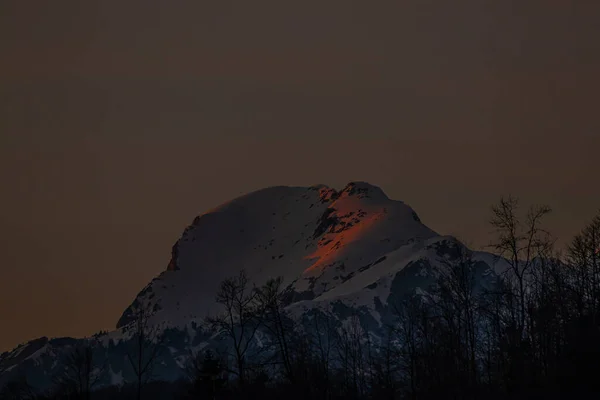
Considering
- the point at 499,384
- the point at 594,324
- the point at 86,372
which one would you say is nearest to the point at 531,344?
the point at 499,384

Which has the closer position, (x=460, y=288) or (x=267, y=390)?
(x=460, y=288)

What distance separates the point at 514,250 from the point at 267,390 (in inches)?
899

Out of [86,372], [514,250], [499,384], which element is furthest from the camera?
[86,372]

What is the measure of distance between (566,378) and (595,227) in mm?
21424

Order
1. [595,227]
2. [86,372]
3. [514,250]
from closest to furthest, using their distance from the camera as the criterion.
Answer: [514,250], [595,227], [86,372]

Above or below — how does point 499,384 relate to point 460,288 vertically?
below

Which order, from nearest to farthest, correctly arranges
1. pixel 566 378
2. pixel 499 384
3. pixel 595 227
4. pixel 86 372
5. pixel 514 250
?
pixel 566 378 → pixel 514 250 → pixel 499 384 → pixel 595 227 → pixel 86 372

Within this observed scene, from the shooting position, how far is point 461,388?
249 ft

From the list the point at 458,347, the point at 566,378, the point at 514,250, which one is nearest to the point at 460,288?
the point at 458,347

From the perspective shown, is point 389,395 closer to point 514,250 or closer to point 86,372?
point 514,250

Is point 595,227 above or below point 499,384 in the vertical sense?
above

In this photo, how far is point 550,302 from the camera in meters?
83.3

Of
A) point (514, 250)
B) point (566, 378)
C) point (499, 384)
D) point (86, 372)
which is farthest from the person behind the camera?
point (86, 372)

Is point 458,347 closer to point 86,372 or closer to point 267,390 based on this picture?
point 267,390
